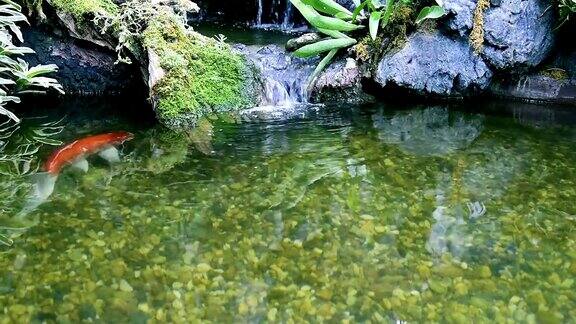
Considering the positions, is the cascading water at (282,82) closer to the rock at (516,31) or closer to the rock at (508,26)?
the rock at (508,26)

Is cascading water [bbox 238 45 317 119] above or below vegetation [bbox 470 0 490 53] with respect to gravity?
below

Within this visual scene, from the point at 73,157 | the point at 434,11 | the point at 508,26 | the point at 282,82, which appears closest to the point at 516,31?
the point at 508,26

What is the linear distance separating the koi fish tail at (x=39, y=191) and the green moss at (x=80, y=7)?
8.43ft

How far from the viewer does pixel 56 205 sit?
432cm

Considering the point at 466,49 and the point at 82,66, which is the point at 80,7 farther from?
the point at 466,49

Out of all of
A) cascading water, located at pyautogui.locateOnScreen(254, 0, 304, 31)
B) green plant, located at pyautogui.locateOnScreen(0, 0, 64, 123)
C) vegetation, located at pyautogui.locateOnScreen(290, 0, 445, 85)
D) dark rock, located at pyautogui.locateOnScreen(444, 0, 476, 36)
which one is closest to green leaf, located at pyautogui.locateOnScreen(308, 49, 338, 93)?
vegetation, located at pyautogui.locateOnScreen(290, 0, 445, 85)

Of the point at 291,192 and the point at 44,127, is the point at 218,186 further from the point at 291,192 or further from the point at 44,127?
the point at 44,127

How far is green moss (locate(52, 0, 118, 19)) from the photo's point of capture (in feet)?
21.8

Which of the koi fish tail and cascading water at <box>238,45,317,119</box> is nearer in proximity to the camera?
the koi fish tail

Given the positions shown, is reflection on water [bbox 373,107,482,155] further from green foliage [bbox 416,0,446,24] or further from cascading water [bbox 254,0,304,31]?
cascading water [bbox 254,0,304,31]

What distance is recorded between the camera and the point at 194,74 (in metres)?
6.79

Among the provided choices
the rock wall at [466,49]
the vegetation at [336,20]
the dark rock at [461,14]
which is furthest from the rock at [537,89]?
the vegetation at [336,20]

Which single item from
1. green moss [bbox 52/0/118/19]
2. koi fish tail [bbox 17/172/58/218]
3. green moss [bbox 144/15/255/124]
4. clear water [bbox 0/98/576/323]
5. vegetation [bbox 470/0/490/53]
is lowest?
clear water [bbox 0/98/576/323]

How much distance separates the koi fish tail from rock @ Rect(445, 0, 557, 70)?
506 centimetres
